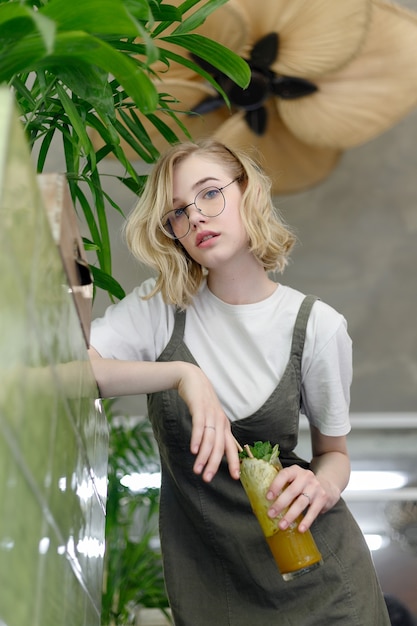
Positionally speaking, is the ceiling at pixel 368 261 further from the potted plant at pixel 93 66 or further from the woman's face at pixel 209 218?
the potted plant at pixel 93 66

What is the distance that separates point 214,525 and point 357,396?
398 cm

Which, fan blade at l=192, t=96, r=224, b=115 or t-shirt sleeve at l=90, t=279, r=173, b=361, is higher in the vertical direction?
fan blade at l=192, t=96, r=224, b=115

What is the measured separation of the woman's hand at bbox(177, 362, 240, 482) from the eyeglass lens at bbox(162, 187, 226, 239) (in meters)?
0.37

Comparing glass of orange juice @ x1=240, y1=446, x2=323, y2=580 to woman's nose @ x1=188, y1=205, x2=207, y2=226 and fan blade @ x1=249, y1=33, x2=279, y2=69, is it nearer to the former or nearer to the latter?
woman's nose @ x1=188, y1=205, x2=207, y2=226

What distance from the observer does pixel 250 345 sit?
1397mm

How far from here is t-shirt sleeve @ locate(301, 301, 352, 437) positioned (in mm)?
1356

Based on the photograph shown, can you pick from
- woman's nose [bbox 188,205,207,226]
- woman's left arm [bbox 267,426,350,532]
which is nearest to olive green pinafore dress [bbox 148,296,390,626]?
woman's left arm [bbox 267,426,350,532]

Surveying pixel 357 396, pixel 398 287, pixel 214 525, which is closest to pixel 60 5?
pixel 214 525

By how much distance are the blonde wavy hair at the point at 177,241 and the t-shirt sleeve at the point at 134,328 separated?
33mm

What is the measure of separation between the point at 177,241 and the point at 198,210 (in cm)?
10

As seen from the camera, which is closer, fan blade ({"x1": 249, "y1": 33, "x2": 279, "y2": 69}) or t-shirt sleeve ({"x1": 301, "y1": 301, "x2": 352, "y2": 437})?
t-shirt sleeve ({"x1": 301, "y1": 301, "x2": 352, "y2": 437})

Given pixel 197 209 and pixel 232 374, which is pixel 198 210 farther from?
pixel 232 374

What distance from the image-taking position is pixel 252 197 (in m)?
1.44

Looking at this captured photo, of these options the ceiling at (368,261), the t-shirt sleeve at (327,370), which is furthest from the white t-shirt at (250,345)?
the ceiling at (368,261)
